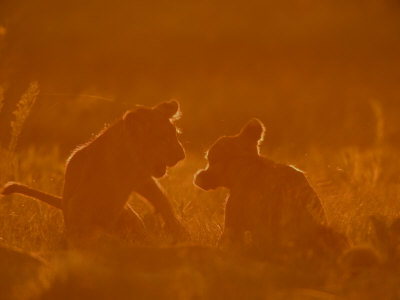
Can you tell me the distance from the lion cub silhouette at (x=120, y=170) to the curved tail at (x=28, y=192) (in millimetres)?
363

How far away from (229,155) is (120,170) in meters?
1.01

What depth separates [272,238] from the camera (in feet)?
27.0

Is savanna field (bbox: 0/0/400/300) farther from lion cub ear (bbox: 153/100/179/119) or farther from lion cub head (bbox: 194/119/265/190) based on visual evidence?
lion cub ear (bbox: 153/100/179/119)

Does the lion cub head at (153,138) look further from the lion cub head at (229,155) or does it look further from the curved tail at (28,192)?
the curved tail at (28,192)

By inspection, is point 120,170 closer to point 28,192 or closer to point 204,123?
point 28,192

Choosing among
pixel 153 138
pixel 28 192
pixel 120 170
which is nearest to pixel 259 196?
pixel 153 138

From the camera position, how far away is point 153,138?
349 inches

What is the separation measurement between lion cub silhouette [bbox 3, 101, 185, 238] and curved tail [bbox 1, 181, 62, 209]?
14.3 inches

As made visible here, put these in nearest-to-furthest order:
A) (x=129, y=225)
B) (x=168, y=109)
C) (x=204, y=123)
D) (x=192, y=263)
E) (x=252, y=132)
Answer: (x=192, y=263) → (x=129, y=225) → (x=168, y=109) → (x=252, y=132) → (x=204, y=123)

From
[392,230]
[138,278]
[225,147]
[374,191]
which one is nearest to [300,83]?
[374,191]

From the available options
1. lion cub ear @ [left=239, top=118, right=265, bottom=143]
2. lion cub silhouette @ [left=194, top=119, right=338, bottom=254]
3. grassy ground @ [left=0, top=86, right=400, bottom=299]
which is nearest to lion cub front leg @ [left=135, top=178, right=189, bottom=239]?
grassy ground @ [left=0, top=86, right=400, bottom=299]

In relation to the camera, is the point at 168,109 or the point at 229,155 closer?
the point at 168,109

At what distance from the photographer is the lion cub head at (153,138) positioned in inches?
347

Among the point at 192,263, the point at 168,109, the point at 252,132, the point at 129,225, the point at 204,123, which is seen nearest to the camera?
the point at 192,263
